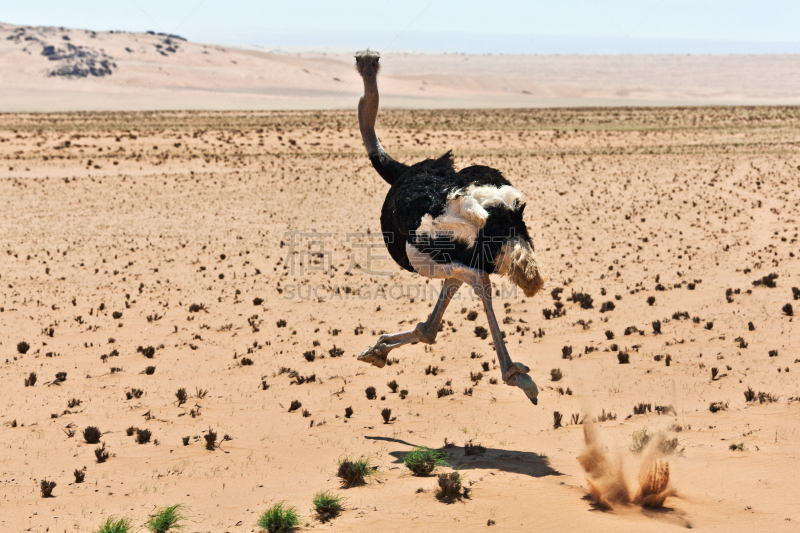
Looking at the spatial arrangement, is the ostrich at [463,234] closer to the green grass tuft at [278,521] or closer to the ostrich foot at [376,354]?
the ostrich foot at [376,354]

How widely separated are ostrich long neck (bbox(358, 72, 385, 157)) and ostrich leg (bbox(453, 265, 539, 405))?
2.23 m

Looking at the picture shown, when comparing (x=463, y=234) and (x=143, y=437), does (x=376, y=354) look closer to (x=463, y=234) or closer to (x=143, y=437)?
(x=463, y=234)

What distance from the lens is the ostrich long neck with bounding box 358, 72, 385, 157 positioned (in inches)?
332

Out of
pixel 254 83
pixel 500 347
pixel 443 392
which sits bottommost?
pixel 443 392

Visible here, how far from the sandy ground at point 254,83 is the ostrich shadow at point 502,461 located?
89.6m

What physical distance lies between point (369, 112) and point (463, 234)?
97.4 inches

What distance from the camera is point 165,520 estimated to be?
219 inches

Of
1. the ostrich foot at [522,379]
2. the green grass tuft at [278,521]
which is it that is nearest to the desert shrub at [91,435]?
the green grass tuft at [278,521]

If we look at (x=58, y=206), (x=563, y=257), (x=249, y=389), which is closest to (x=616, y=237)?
(x=563, y=257)

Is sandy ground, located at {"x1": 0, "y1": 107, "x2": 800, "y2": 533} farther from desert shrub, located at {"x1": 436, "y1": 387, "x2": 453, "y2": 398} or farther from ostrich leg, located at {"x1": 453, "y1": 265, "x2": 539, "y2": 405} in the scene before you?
ostrich leg, located at {"x1": 453, "y1": 265, "x2": 539, "y2": 405}

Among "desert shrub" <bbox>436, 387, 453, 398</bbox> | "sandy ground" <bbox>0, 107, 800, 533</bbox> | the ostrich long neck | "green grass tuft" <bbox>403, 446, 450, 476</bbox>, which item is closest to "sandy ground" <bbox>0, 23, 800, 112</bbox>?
"sandy ground" <bbox>0, 107, 800, 533</bbox>

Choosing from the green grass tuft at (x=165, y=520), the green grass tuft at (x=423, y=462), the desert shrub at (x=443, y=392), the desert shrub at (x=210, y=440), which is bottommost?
the desert shrub at (x=210, y=440)

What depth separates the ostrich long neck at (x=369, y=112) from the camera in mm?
8422

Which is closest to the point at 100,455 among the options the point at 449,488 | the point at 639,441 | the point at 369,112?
the point at 449,488
